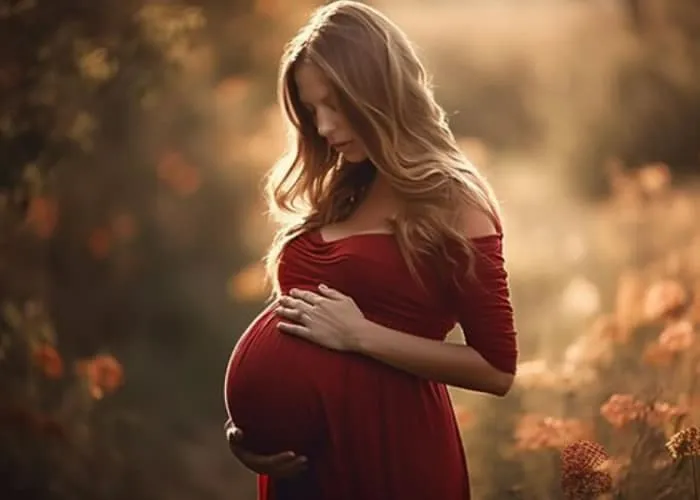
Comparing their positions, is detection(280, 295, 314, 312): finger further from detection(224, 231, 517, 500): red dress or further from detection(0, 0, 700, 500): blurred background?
detection(0, 0, 700, 500): blurred background

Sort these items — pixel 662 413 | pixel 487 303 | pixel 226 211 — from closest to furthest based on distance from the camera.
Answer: pixel 487 303, pixel 662 413, pixel 226 211

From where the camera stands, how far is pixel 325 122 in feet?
5.28

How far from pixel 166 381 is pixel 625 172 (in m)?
0.91

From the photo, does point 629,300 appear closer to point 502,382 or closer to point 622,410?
point 622,410

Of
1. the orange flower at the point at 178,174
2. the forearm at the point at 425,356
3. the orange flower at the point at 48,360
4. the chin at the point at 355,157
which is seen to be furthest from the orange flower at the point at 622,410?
the orange flower at the point at 48,360

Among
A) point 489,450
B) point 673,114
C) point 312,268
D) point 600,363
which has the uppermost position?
point 673,114

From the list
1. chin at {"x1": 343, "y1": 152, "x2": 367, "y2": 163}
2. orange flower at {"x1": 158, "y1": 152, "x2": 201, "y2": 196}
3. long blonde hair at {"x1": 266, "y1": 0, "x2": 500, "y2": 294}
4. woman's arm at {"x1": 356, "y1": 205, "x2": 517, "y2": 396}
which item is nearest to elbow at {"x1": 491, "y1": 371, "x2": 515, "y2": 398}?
woman's arm at {"x1": 356, "y1": 205, "x2": 517, "y2": 396}

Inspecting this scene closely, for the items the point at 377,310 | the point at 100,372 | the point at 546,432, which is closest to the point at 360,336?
the point at 377,310

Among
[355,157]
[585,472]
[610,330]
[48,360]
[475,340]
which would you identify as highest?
[355,157]

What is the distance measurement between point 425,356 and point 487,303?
11 cm

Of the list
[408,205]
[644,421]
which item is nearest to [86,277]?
[408,205]

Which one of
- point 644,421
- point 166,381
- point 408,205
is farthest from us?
point 166,381

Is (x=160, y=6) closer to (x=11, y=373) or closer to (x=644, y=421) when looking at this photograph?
(x=11, y=373)

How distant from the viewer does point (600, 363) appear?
6.69 feet
